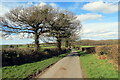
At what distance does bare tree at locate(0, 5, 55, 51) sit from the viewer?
58.2 feet

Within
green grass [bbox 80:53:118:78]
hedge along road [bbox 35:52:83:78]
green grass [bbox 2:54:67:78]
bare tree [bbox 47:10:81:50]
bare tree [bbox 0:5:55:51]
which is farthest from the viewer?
bare tree [bbox 47:10:81:50]

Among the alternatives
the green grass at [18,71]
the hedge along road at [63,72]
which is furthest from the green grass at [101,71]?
the green grass at [18,71]

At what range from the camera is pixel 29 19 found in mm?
17859

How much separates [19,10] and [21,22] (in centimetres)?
210

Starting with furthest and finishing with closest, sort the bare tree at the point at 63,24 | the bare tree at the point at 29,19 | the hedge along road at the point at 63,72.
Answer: the bare tree at the point at 63,24, the bare tree at the point at 29,19, the hedge along road at the point at 63,72

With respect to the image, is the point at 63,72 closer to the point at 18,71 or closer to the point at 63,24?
the point at 18,71

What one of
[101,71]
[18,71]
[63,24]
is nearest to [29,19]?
[63,24]

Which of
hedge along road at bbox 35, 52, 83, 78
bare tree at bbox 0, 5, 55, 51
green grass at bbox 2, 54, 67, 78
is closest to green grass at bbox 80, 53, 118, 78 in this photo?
hedge along road at bbox 35, 52, 83, 78

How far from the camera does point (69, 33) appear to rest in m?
24.9

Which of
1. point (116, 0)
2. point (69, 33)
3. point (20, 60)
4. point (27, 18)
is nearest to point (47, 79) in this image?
point (116, 0)

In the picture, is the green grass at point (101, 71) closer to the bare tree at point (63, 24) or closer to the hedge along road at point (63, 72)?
the hedge along road at point (63, 72)

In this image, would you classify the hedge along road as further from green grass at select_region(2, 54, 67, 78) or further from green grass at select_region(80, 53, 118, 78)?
green grass at select_region(2, 54, 67, 78)

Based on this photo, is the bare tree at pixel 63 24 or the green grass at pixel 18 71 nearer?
the green grass at pixel 18 71

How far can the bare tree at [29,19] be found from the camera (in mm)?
17734
